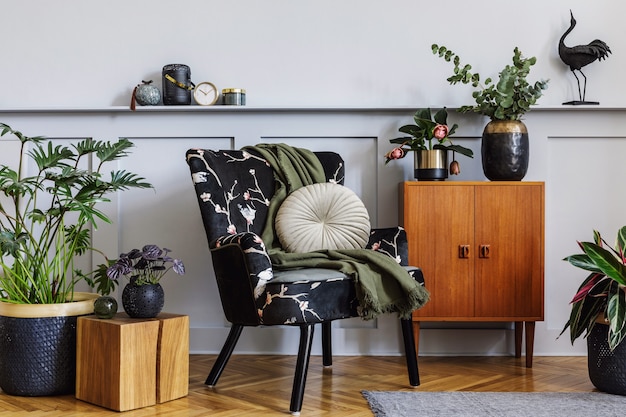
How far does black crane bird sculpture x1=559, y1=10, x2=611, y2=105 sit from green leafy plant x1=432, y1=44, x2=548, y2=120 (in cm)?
27

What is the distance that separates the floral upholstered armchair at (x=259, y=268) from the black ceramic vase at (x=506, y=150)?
0.58 m

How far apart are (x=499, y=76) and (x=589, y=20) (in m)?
0.56

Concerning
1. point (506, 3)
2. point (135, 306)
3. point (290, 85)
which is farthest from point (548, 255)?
point (135, 306)

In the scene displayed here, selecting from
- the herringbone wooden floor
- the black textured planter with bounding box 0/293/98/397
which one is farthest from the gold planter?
the black textured planter with bounding box 0/293/98/397

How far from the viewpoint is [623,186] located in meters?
3.46

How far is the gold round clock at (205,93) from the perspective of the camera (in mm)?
3377

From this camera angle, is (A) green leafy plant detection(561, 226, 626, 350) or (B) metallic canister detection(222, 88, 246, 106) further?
(B) metallic canister detection(222, 88, 246, 106)

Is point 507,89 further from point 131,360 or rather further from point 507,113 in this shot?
point 131,360

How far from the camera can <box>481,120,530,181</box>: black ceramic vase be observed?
3174 millimetres

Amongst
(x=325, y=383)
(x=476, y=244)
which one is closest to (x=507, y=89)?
(x=476, y=244)

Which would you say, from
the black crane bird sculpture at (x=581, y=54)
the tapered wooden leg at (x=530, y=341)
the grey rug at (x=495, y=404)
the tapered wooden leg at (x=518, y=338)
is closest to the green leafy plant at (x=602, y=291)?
the grey rug at (x=495, y=404)

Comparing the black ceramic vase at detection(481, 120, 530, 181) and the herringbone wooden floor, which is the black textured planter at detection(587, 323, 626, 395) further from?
the black ceramic vase at detection(481, 120, 530, 181)

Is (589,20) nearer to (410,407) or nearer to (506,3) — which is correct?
(506,3)

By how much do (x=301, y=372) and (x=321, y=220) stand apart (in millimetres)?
762
